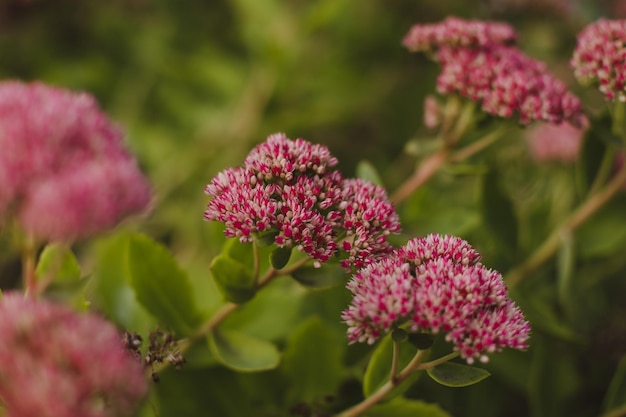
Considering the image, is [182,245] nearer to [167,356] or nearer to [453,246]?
[167,356]

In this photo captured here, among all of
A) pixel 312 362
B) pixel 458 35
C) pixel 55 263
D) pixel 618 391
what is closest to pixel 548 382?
pixel 618 391

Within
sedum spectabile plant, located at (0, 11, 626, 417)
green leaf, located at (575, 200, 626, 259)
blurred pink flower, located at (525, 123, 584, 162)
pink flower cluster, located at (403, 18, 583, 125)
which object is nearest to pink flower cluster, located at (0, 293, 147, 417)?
sedum spectabile plant, located at (0, 11, 626, 417)

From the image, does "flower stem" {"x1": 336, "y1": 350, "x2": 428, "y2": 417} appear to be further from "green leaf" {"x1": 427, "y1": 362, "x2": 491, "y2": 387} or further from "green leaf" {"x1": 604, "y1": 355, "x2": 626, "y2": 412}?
"green leaf" {"x1": 604, "y1": 355, "x2": 626, "y2": 412}

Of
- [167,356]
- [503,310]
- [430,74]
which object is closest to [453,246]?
[503,310]

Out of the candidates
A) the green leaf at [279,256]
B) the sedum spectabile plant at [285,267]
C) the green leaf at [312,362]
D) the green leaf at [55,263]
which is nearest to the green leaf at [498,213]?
the sedum spectabile plant at [285,267]

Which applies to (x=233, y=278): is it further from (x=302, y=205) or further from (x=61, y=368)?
(x=61, y=368)

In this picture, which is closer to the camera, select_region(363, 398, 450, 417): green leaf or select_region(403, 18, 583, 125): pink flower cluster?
select_region(363, 398, 450, 417): green leaf

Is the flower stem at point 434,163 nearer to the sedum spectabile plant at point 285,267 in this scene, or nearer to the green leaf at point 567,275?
the sedum spectabile plant at point 285,267
